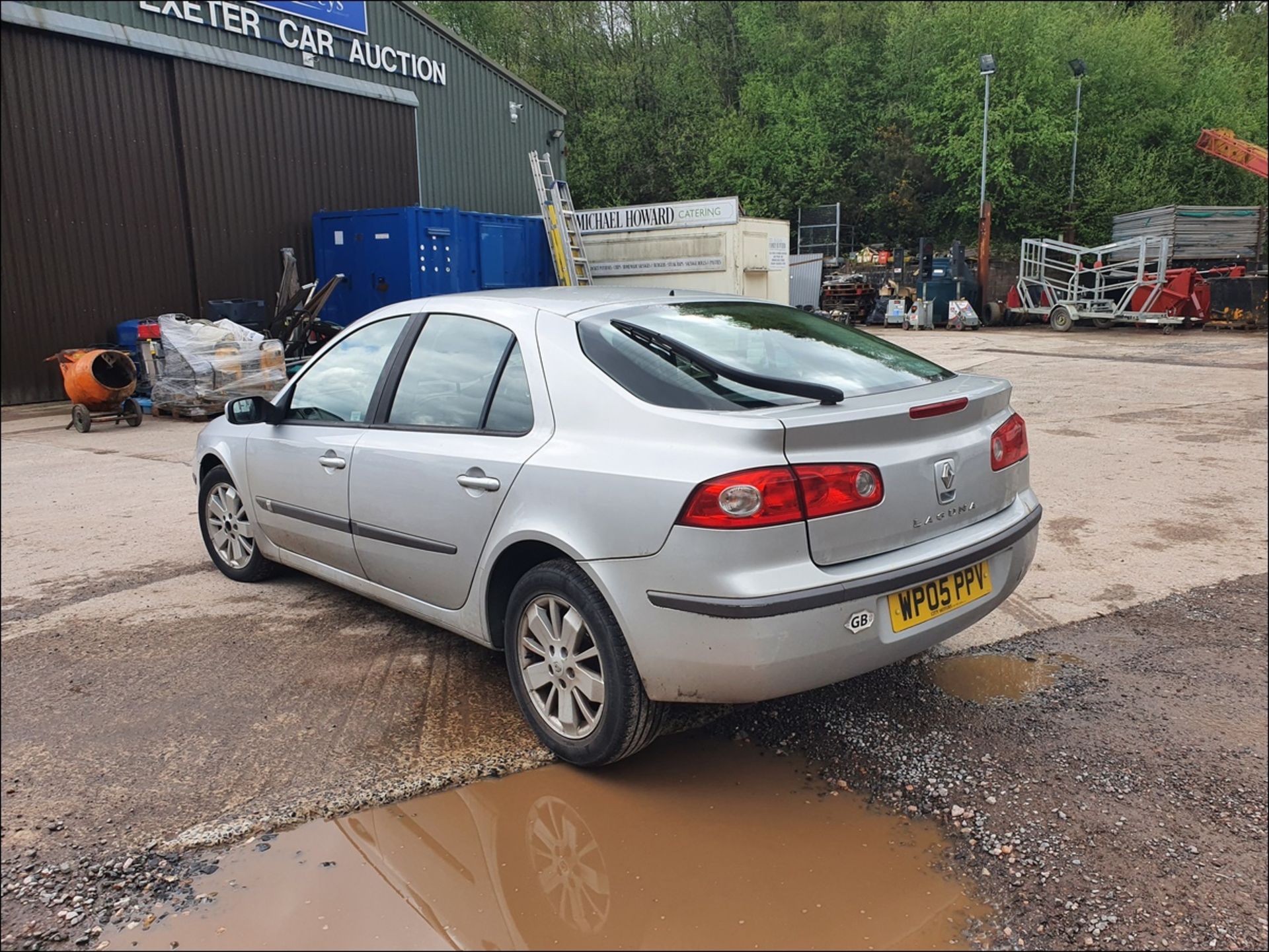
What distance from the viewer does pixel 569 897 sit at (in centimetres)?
243

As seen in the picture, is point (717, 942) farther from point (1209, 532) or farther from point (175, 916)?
point (1209, 532)

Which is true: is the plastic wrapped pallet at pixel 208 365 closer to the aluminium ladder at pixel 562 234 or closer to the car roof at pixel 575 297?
the aluminium ladder at pixel 562 234

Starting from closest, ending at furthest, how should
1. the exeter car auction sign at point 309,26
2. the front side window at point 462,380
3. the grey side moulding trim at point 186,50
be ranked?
the front side window at point 462,380 → the grey side moulding trim at point 186,50 → the exeter car auction sign at point 309,26

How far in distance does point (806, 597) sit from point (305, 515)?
2.45m

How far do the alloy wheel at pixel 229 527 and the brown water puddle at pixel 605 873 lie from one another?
2392 mm

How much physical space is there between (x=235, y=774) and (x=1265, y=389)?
12495mm

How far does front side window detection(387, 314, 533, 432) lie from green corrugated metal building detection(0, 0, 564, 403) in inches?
481

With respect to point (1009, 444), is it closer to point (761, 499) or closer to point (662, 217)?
point (761, 499)

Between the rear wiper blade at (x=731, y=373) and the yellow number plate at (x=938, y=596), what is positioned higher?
the rear wiper blade at (x=731, y=373)

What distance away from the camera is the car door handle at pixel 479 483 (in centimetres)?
311

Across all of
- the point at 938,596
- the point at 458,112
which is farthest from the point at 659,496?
the point at 458,112

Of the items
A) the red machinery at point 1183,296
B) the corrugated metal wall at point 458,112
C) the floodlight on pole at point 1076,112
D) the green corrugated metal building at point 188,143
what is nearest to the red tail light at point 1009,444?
the green corrugated metal building at point 188,143

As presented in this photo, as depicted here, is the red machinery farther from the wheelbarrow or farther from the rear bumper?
the rear bumper

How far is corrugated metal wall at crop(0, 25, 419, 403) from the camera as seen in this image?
42.9ft
